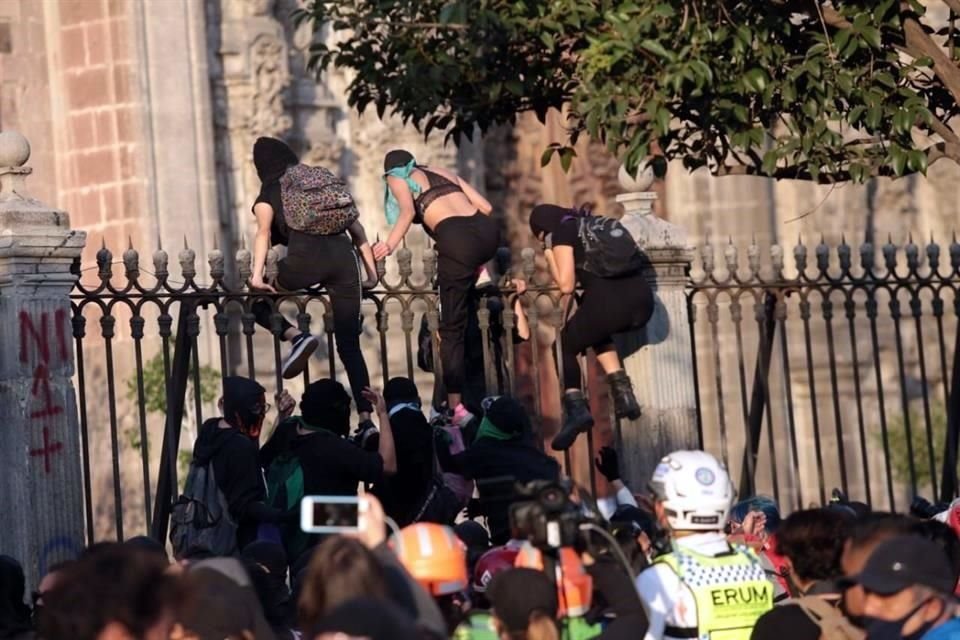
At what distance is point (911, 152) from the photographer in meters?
11.7

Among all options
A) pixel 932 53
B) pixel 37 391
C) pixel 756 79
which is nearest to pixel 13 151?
pixel 37 391

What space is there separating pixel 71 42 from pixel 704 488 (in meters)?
12.4

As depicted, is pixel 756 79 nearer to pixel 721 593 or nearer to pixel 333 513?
pixel 721 593

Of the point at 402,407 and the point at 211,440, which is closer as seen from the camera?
the point at 211,440

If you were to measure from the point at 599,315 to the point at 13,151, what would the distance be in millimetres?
3185

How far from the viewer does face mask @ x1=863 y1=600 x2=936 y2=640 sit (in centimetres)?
716

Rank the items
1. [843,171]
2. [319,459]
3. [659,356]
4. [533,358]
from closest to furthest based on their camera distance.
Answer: [319,459] < [843,171] < [533,358] < [659,356]

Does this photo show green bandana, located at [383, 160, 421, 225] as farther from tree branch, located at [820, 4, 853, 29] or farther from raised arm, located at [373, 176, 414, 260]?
tree branch, located at [820, 4, 853, 29]

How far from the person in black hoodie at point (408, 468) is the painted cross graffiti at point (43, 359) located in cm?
157

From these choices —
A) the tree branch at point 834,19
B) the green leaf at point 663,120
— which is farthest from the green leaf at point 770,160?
the tree branch at point 834,19

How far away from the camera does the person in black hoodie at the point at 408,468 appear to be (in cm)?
1116

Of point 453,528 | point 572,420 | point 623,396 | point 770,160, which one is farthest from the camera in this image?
point 623,396

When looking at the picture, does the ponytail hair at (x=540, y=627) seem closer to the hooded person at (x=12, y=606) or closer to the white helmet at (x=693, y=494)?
the white helmet at (x=693, y=494)

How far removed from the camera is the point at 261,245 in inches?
473
